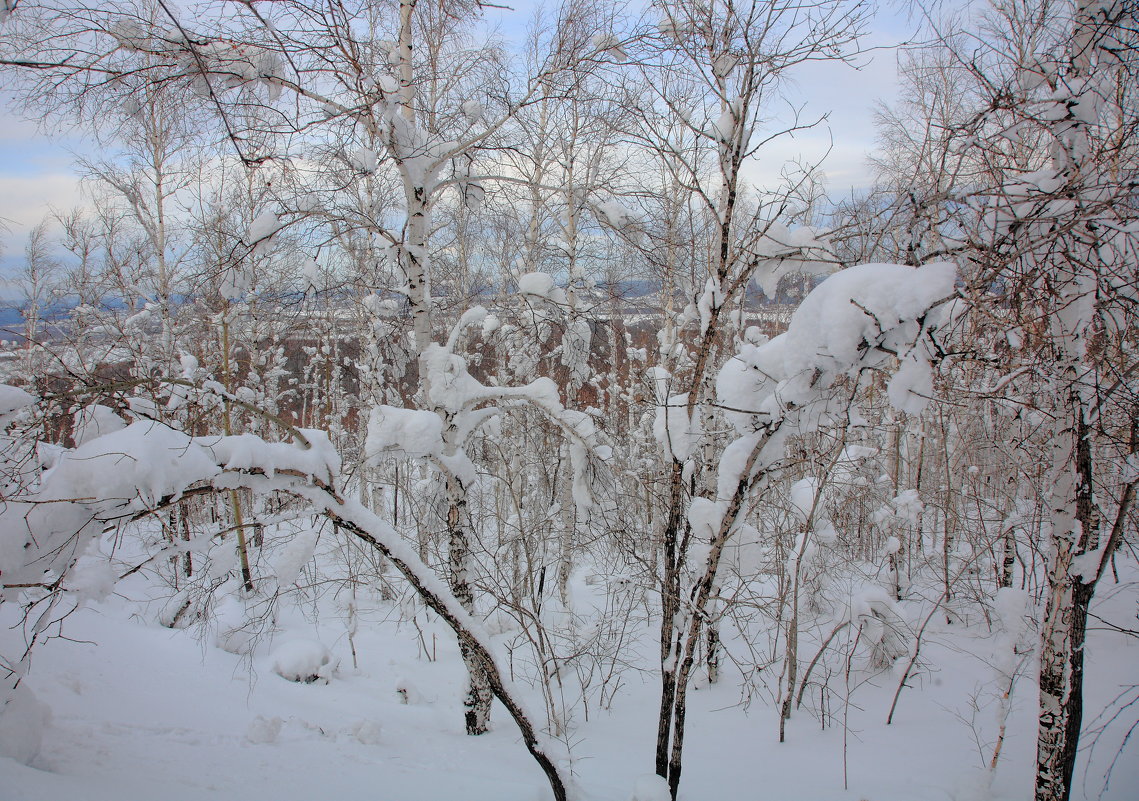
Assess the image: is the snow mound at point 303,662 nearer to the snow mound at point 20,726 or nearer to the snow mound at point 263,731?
the snow mound at point 263,731

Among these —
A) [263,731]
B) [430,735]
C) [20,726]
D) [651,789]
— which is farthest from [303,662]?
[651,789]

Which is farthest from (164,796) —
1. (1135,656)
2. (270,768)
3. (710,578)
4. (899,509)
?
(1135,656)

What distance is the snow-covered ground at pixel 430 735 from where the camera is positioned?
4.38 m

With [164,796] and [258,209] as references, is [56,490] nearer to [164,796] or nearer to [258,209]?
[164,796]

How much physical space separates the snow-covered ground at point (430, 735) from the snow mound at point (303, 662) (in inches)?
3.3

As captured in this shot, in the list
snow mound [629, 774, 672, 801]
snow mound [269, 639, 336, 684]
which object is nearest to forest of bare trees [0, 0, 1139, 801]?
snow mound [629, 774, 672, 801]

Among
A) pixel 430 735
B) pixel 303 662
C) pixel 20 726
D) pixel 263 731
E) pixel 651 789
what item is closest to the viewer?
pixel 20 726

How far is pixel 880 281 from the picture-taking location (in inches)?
106

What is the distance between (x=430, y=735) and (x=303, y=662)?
8.60ft

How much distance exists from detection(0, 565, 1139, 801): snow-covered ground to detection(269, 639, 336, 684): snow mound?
8 centimetres

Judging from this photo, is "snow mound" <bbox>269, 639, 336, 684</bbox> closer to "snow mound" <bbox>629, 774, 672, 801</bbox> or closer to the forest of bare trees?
the forest of bare trees

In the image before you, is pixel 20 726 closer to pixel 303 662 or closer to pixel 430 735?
pixel 430 735

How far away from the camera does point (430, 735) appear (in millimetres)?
6223

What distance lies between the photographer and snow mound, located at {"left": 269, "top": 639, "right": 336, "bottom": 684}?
7.60 meters
